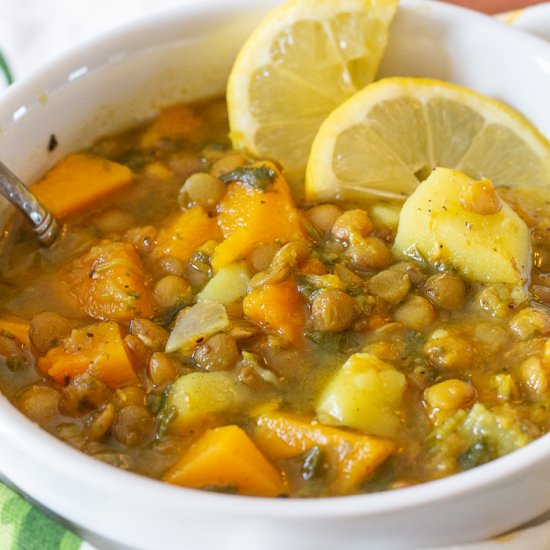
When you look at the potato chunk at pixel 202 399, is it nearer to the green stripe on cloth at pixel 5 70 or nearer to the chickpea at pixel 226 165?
the chickpea at pixel 226 165

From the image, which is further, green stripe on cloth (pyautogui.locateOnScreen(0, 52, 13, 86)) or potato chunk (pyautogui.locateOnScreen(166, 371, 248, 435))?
green stripe on cloth (pyautogui.locateOnScreen(0, 52, 13, 86))

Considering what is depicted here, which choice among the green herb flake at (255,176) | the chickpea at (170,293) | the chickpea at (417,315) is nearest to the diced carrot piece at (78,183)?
the green herb flake at (255,176)

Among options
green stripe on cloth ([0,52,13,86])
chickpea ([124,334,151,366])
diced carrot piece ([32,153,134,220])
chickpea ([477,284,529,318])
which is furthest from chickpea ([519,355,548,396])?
green stripe on cloth ([0,52,13,86])

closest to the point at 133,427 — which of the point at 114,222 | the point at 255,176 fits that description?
the point at 114,222

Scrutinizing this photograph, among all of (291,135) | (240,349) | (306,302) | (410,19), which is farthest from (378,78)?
(240,349)

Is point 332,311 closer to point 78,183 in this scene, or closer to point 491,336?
point 491,336

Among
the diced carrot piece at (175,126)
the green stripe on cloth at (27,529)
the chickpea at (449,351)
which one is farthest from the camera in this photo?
the diced carrot piece at (175,126)

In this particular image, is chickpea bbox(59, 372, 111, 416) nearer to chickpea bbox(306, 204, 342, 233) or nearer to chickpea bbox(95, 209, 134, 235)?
chickpea bbox(95, 209, 134, 235)
